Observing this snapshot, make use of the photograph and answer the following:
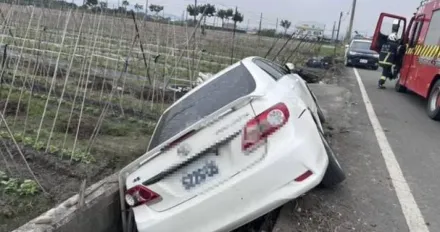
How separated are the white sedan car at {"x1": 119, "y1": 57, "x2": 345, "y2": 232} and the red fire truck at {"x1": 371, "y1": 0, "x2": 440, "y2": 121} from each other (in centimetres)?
657

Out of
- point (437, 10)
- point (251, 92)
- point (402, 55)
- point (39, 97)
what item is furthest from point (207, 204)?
point (402, 55)

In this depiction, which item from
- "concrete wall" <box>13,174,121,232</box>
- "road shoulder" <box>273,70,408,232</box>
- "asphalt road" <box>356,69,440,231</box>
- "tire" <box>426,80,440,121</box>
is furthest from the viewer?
"tire" <box>426,80,440,121</box>

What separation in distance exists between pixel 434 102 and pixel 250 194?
710 centimetres

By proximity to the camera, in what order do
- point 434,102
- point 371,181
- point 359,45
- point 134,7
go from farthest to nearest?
point 359,45 → point 134,7 → point 434,102 → point 371,181

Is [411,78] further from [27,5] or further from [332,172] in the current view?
[27,5]

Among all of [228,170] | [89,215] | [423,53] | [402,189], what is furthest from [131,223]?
[423,53]

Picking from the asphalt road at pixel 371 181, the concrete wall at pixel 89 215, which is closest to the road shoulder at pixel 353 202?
the asphalt road at pixel 371 181

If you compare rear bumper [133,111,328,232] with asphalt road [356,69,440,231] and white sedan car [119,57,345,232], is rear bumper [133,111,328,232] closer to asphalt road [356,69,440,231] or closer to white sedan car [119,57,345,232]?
white sedan car [119,57,345,232]

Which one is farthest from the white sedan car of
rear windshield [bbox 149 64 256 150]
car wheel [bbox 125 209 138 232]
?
rear windshield [bbox 149 64 256 150]

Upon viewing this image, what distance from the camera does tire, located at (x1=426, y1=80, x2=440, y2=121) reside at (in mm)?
8516

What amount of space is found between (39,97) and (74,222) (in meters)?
4.62

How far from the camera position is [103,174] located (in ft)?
14.3

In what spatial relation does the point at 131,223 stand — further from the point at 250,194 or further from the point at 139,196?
the point at 250,194

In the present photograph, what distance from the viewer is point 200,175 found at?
9.98ft
